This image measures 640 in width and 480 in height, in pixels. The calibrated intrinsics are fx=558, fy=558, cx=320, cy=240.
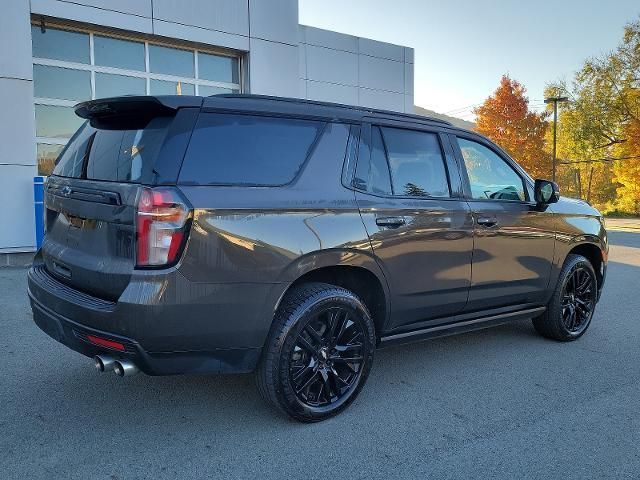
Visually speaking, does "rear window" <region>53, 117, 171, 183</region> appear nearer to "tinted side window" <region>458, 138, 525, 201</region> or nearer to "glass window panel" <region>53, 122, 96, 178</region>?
"glass window panel" <region>53, 122, 96, 178</region>

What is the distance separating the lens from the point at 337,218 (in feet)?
11.1

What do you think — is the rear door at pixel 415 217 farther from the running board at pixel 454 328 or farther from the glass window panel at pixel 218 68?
the glass window panel at pixel 218 68

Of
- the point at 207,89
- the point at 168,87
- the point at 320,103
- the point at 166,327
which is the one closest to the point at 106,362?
the point at 166,327

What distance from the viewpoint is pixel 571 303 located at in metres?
5.24

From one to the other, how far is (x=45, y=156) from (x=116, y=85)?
1.89 metres

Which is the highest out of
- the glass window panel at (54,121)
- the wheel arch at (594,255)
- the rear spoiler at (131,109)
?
the glass window panel at (54,121)

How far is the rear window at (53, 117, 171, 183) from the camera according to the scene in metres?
2.96

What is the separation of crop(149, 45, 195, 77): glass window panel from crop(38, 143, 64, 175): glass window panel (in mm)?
2460

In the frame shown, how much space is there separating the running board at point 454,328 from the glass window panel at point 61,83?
8.77 meters

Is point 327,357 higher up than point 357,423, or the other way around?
point 327,357

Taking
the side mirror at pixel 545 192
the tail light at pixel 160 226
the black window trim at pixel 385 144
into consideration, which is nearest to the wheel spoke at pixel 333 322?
the black window trim at pixel 385 144

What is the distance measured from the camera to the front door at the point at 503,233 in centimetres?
431

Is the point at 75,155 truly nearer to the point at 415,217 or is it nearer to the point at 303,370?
the point at 303,370

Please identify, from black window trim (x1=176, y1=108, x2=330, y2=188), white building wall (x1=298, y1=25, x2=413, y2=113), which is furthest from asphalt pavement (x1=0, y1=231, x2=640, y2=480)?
white building wall (x1=298, y1=25, x2=413, y2=113)
